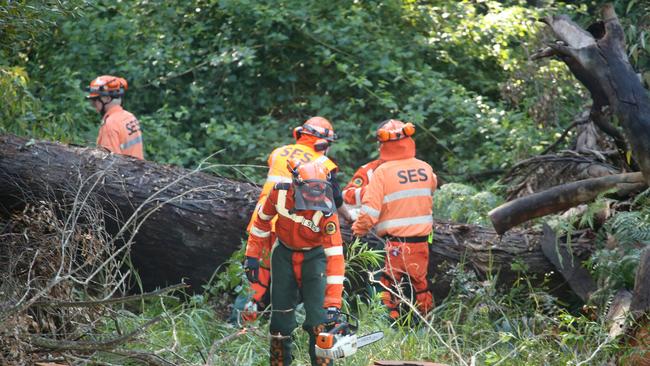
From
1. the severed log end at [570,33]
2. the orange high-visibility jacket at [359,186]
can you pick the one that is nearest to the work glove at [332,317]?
the orange high-visibility jacket at [359,186]

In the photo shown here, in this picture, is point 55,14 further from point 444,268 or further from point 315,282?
point 444,268

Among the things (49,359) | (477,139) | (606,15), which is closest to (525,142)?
(477,139)

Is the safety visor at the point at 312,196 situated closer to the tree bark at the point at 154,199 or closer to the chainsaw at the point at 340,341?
the chainsaw at the point at 340,341

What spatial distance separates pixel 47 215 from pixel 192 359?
138 centimetres

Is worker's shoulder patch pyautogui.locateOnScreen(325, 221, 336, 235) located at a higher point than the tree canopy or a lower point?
higher

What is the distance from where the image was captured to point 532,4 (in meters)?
15.3

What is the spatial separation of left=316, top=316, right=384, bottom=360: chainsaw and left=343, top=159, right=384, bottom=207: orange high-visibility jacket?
2417 mm

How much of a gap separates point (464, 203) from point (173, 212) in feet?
10.9

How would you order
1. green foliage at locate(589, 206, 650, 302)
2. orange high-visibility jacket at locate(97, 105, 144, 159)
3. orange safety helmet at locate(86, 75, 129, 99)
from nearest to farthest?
green foliage at locate(589, 206, 650, 302) < orange high-visibility jacket at locate(97, 105, 144, 159) < orange safety helmet at locate(86, 75, 129, 99)

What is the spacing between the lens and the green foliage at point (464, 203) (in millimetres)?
10017

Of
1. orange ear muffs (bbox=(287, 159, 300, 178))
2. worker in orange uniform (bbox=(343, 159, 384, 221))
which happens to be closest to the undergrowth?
worker in orange uniform (bbox=(343, 159, 384, 221))

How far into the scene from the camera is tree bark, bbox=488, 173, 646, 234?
8.02m

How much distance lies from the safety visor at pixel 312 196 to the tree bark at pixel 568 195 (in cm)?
193

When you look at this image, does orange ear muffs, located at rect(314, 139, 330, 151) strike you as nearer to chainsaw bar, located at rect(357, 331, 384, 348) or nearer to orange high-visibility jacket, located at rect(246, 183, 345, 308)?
orange high-visibility jacket, located at rect(246, 183, 345, 308)
